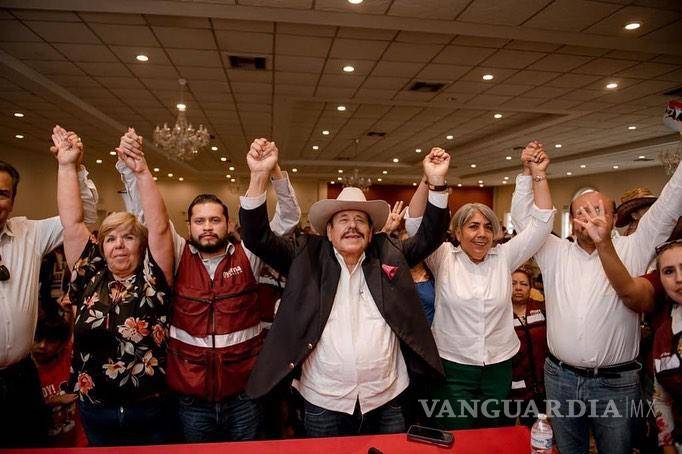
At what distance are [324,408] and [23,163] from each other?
12.4 meters

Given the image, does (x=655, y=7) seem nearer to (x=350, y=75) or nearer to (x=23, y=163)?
(x=350, y=75)

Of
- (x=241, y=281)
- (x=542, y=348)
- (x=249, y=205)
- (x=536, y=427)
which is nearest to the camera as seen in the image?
(x=536, y=427)

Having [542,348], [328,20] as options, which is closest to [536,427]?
[542,348]

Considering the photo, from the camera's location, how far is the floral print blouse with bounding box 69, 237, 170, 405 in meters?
1.73

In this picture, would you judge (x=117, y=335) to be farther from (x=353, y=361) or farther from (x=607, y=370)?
(x=607, y=370)

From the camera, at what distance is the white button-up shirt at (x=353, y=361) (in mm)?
1723

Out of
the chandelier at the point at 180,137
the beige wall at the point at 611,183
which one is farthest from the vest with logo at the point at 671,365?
the beige wall at the point at 611,183

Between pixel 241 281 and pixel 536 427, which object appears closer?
pixel 536 427

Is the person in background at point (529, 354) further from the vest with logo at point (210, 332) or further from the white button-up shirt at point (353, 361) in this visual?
the vest with logo at point (210, 332)

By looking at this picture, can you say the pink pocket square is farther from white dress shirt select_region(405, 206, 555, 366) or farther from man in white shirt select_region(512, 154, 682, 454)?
man in white shirt select_region(512, 154, 682, 454)

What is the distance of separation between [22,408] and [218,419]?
86 centimetres

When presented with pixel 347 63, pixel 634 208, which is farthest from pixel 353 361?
pixel 347 63

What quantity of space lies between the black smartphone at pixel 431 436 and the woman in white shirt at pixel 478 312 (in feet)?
1.94

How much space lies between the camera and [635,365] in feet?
6.56
